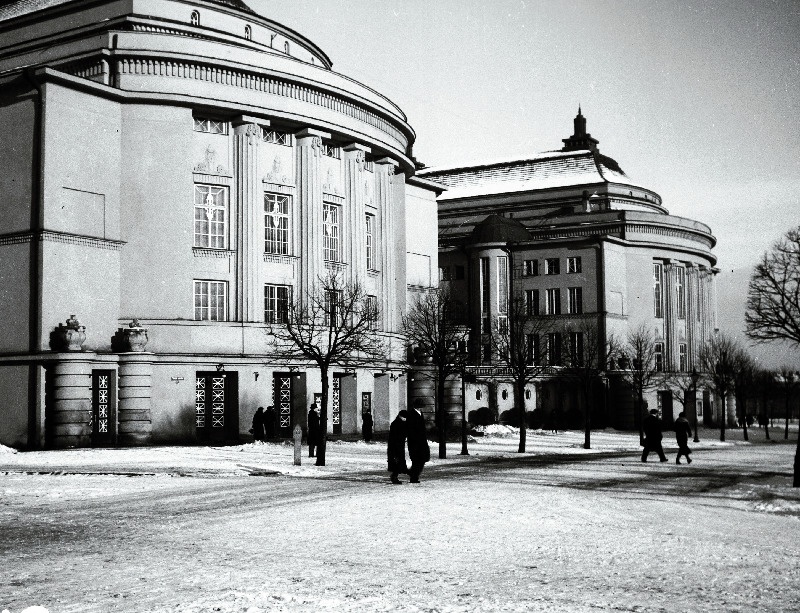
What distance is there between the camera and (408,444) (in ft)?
74.8

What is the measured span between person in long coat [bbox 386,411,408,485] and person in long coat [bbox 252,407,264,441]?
19.3m

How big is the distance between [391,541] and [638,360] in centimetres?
4673

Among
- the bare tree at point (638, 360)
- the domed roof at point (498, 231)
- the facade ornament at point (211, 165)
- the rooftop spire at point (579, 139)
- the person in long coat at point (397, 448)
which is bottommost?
the person in long coat at point (397, 448)

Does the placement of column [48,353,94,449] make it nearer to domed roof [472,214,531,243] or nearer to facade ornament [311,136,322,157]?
facade ornament [311,136,322,157]

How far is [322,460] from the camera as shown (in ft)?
94.2

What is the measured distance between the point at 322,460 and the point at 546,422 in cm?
4298

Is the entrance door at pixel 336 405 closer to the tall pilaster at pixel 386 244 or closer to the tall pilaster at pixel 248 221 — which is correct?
the tall pilaster at pixel 386 244

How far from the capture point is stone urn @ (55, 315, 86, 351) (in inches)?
1500

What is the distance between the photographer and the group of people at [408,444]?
22750mm

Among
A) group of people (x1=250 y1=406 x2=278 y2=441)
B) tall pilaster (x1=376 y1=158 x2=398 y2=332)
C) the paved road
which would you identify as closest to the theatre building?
group of people (x1=250 y1=406 x2=278 y2=441)

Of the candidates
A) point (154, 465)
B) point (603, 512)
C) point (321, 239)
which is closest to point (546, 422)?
point (321, 239)

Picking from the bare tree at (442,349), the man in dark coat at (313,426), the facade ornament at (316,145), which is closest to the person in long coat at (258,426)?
the bare tree at (442,349)

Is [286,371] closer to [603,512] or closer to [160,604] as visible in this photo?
[603,512]

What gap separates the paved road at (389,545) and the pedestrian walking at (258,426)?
17437 millimetres
